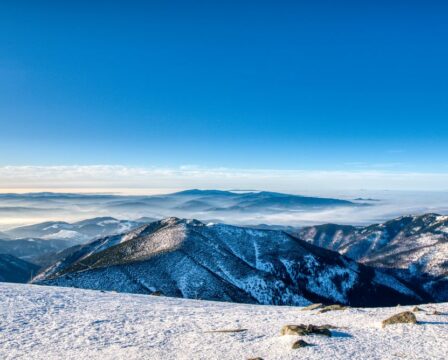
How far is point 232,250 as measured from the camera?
14438cm

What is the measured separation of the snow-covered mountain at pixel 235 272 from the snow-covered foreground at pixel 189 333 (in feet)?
221

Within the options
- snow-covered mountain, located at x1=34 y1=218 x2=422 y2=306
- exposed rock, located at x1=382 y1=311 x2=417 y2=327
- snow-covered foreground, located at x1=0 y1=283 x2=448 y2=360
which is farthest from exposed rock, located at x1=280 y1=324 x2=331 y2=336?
snow-covered mountain, located at x1=34 y1=218 x2=422 y2=306

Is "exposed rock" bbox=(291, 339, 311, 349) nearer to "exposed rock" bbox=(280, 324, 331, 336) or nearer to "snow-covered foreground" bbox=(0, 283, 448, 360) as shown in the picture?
"snow-covered foreground" bbox=(0, 283, 448, 360)

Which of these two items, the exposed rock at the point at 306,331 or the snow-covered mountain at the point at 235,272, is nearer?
the exposed rock at the point at 306,331

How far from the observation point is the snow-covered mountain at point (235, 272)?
10331cm

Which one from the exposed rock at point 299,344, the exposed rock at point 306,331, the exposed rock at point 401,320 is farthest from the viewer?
the exposed rock at point 401,320

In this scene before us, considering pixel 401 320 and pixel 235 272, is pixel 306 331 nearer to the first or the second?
pixel 401 320

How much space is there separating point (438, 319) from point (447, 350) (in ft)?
23.8

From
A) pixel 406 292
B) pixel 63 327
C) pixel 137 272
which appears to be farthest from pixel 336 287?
pixel 63 327

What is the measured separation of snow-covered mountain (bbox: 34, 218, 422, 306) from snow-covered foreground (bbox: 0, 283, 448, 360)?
6730cm

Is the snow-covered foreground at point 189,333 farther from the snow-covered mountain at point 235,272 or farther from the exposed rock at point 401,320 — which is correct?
the snow-covered mountain at point 235,272

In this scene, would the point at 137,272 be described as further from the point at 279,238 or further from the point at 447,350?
the point at 447,350

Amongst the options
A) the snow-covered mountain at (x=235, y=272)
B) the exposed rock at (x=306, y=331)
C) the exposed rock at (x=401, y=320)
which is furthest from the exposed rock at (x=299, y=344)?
the snow-covered mountain at (x=235, y=272)

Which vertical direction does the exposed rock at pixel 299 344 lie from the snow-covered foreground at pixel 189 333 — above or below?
above
